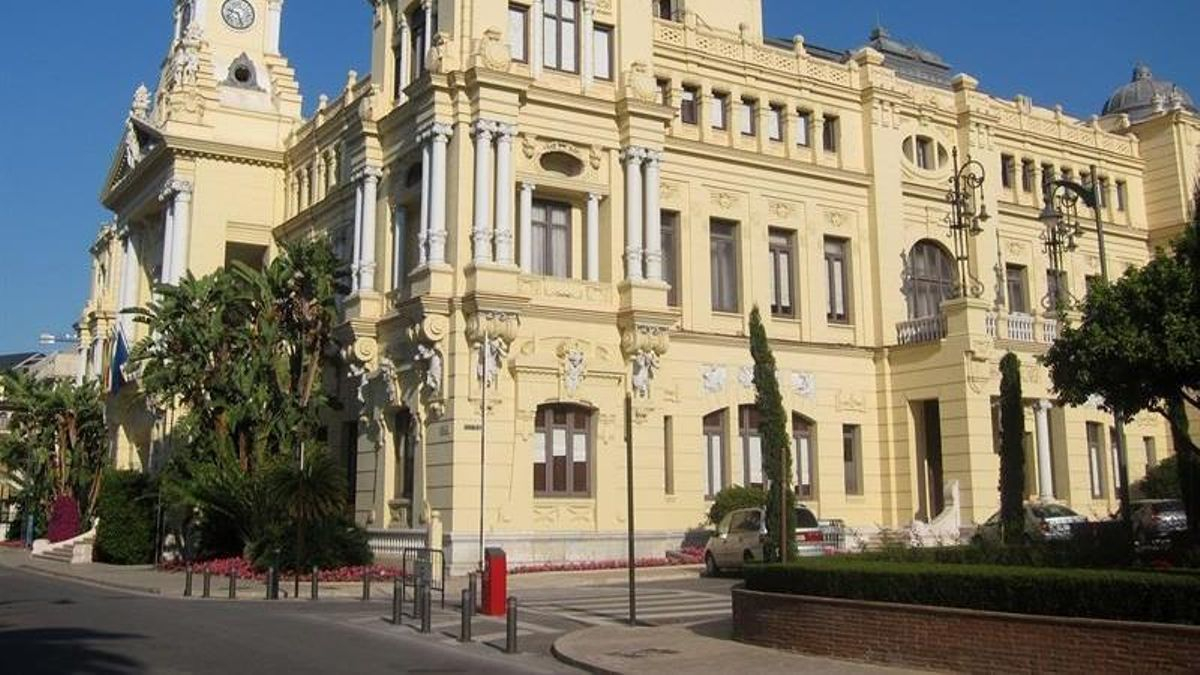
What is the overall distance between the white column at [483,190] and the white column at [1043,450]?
19.0m

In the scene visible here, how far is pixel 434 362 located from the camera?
31688mm

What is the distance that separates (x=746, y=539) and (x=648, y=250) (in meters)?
9.87

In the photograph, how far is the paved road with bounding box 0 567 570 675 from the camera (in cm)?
1471

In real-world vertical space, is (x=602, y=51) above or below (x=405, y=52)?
below

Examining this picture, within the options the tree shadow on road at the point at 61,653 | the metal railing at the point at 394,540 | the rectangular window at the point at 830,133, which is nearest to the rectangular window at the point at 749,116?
the rectangular window at the point at 830,133

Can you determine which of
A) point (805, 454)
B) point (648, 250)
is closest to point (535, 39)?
point (648, 250)

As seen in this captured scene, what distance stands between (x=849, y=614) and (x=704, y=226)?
2405 cm

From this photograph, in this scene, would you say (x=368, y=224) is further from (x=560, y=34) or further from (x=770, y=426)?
(x=770, y=426)

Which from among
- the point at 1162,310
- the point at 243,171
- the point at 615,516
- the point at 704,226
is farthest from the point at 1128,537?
the point at 243,171

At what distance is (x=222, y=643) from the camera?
16.9 meters

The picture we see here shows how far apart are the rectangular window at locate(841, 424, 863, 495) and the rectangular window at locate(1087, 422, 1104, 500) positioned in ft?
27.9

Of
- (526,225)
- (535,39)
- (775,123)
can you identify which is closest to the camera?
(526,225)

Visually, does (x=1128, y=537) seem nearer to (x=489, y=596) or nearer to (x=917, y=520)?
(x=489, y=596)

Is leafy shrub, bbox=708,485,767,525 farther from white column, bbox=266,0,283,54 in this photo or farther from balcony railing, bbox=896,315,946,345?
white column, bbox=266,0,283,54
